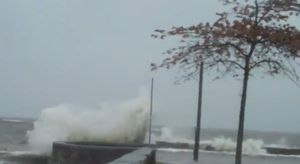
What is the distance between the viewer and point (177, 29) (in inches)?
604

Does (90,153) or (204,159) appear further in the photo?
(204,159)

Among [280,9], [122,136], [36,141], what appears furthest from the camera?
[36,141]

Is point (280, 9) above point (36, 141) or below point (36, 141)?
above

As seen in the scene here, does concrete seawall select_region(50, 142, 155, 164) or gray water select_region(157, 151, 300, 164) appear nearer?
concrete seawall select_region(50, 142, 155, 164)

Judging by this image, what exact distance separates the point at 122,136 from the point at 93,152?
94.2ft

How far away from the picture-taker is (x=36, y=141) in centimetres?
5278

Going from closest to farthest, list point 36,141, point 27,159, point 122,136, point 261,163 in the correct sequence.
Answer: point 261,163, point 27,159, point 122,136, point 36,141

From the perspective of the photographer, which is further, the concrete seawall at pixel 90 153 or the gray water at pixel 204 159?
the gray water at pixel 204 159

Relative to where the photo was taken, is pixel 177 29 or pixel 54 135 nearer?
pixel 177 29

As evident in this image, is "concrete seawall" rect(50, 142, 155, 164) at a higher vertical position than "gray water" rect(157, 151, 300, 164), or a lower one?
higher

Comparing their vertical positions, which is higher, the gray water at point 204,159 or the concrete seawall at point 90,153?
the concrete seawall at point 90,153

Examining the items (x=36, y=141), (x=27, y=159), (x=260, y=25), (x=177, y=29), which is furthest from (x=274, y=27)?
(x=36, y=141)

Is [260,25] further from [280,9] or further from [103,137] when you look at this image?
[103,137]

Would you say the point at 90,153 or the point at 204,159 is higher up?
the point at 90,153
